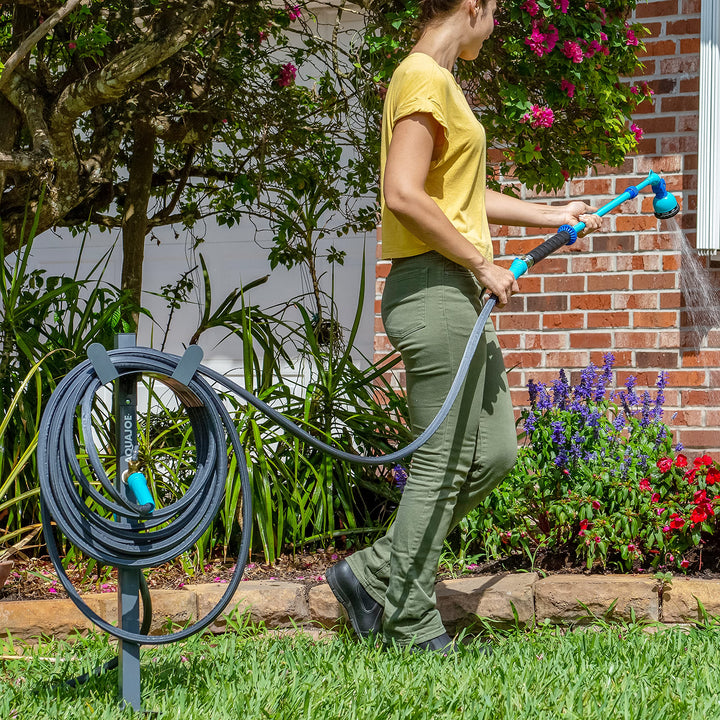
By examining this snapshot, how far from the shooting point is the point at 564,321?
14.6 ft

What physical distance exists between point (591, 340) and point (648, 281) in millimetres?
349

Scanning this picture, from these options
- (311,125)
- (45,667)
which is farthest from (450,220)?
(311,125)

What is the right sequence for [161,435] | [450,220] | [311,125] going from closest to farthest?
[450,220]
[161,435]
[311,125]

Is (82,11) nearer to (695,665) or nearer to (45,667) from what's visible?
(45,667)

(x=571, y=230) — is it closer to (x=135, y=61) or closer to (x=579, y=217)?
(x=579, y=217)

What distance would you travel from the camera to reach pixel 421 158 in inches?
98.0

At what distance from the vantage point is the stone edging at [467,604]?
9.96 ft

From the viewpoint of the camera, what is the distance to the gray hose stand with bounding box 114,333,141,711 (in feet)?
7.25

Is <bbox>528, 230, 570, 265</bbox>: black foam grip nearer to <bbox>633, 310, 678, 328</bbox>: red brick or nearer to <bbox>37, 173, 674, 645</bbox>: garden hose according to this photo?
<bbox>37, 173, 674, 645</bbox>: garden hose

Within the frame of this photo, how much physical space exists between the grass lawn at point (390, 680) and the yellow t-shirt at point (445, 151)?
1.08m

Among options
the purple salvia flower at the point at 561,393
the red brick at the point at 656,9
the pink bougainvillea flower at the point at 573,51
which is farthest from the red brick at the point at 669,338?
the pink bougainvillea flower at the point at 573,51

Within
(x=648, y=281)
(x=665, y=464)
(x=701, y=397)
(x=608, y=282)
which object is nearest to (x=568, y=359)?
(x=608, y=282)

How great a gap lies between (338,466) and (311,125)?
1.62 m

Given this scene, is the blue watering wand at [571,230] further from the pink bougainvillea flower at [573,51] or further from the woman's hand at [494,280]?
the pink bougainvillea flower at [573,51]
